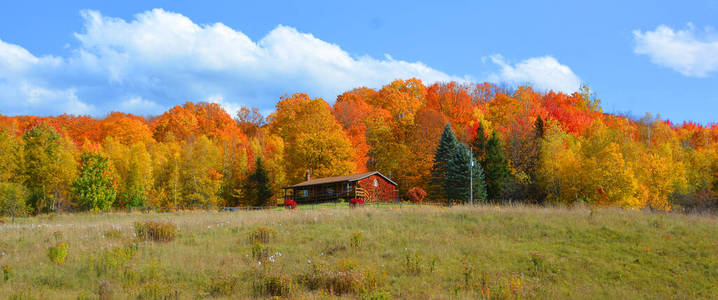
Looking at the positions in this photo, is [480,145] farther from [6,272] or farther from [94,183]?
[6,272]

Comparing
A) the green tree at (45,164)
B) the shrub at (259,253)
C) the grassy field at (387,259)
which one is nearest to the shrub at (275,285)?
the grassy field at (387,259)

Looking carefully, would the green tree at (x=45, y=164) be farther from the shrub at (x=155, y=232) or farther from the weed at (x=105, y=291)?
the weed at (x=105, y=291)

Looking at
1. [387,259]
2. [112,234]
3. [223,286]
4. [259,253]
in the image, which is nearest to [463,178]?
[387,259]

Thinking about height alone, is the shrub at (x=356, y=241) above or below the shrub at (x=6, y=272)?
above

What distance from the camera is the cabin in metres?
44.3

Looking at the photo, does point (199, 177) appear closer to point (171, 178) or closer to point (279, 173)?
point (171, 178)

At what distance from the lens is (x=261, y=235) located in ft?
55.3

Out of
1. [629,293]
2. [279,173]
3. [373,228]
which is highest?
[279,173]

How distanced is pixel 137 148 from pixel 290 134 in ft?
59.6

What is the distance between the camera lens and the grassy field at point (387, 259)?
11453 mm

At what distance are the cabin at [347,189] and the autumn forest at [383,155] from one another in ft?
8.53

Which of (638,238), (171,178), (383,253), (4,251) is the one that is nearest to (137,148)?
(171,178)

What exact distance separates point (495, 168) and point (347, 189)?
15.4m

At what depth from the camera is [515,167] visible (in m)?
51.0
